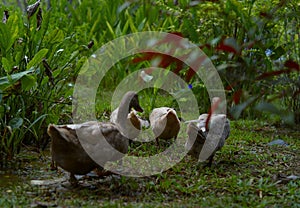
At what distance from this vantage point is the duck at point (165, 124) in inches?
135

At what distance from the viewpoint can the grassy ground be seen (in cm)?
251

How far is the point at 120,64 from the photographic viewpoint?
5500 mm

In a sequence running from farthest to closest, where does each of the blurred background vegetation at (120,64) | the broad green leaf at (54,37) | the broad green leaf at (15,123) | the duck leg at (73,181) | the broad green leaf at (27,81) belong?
the broad green leaf at (54,37), the broad green leaf at (15,123), the broad green leaf at (27,81), the duck leg at (73,181), the blurred background vegetation at (120,64)

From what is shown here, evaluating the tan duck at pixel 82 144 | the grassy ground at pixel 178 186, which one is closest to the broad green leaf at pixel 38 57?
the tan duck at pixel 82 144

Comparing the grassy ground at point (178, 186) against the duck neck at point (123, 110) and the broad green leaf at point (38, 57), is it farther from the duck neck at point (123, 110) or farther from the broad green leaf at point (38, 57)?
the broad green leaf at point (38, 57)

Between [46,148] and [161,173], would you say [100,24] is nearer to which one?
[46,148]

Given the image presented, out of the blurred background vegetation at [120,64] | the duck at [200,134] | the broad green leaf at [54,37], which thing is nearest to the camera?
the blurred background vegetation at [120,64]

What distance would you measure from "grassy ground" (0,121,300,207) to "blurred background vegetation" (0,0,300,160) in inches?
12.7

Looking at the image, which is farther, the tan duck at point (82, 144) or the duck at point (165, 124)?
the duck at point (165, 124)

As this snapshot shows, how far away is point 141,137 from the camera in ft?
12.4

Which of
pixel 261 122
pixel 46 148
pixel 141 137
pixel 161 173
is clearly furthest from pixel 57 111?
pixel 261 122

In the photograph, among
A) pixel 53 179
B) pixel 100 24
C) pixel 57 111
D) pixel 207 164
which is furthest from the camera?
pixel 100 24

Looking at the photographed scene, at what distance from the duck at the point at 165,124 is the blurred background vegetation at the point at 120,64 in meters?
0.44

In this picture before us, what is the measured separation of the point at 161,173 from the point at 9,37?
4.29 feet
